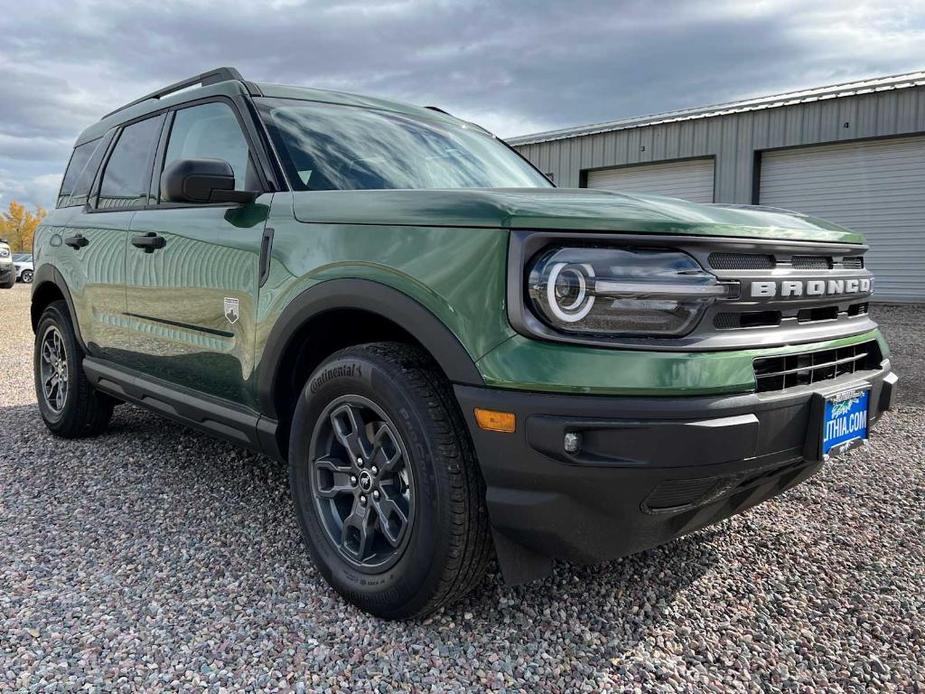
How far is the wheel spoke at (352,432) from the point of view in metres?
2.38

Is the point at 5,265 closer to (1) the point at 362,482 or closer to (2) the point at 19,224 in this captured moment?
(1) the point at 362,482

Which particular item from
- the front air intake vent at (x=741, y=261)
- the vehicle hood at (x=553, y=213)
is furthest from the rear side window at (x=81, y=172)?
the front air intake vent at (x=741, y=261)

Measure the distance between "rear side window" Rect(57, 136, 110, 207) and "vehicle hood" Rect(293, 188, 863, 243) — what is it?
2.37m

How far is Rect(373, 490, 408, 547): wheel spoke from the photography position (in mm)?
2295

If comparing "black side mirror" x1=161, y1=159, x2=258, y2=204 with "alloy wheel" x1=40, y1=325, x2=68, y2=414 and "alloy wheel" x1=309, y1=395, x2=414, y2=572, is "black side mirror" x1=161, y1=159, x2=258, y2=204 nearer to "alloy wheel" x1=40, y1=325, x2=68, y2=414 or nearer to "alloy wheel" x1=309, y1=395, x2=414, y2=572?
"alloy wheel" x1=309, y1=395, x2=414, y2=572

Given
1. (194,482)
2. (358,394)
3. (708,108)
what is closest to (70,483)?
(194,482)

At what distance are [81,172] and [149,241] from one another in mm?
1586

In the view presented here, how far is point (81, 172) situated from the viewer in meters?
4.55

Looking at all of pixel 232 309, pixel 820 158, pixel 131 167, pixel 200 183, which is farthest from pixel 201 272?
pixel 820 158

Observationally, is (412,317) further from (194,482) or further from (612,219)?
(194,482)

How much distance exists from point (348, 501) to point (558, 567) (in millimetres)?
800

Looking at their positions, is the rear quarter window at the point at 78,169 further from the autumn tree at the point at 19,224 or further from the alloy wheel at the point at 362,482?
the autumn tree at the point at 19,224

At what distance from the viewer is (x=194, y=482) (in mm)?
3646

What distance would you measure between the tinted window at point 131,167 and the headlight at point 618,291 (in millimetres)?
2544
